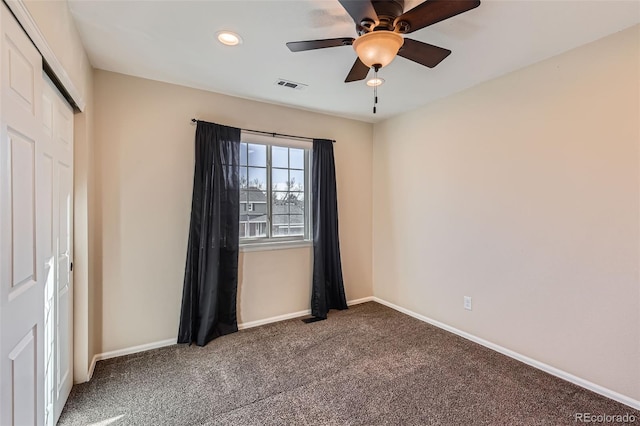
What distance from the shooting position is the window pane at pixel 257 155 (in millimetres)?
3392

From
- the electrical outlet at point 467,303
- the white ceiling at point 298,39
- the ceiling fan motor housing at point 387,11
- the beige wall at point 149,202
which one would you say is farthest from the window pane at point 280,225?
the ceiling fan motor housing at point 387,11

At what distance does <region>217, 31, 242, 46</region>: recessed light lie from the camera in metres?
2.05

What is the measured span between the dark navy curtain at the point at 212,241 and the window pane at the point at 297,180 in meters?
0.75

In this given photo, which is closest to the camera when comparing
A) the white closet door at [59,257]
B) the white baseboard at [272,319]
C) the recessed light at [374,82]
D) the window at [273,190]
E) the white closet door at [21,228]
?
the white closet door at [21,228]

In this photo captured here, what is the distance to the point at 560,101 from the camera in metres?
2.32

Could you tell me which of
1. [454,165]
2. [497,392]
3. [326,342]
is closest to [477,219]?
[454,165]

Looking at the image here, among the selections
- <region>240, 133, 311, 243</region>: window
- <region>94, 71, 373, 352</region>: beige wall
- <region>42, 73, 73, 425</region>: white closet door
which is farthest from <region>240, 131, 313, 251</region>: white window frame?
<region>42, 73, 73, 425</region>: white closet door

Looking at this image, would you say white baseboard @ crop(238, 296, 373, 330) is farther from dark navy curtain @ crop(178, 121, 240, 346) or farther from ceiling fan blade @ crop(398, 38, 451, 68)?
ceiling fan blade @ crop(398, 38, 451, 68)

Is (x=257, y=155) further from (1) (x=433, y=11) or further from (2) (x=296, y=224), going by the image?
(1) (x=433, y=11)

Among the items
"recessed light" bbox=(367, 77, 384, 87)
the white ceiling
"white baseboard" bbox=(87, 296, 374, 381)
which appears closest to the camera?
the white ceiling

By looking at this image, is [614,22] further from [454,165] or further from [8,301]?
[8,301]

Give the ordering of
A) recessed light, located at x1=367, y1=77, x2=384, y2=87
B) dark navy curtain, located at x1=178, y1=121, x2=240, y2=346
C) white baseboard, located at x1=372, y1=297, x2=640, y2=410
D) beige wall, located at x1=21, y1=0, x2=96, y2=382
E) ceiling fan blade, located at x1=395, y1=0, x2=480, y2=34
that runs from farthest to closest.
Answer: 1. dark navy curtain, located at x1=178, y1=121, x2=240, y2=346
2. recessed light, located at x1=367, y1=77, x2=384, y2=87
3. beige wall, located at x1=21, y1=0, x2=96, y2=382
4. white baseboard, located at x1=372, y1=297, x2=640, y2=410
5. ceiling fan blade, located at x1=395, y1=0, x2=480, y2=34

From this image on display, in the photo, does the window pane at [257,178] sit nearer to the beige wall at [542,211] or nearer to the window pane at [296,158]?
the window pane at [296,158]

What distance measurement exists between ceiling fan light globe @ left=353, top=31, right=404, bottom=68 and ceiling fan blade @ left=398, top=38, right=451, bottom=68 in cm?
18
